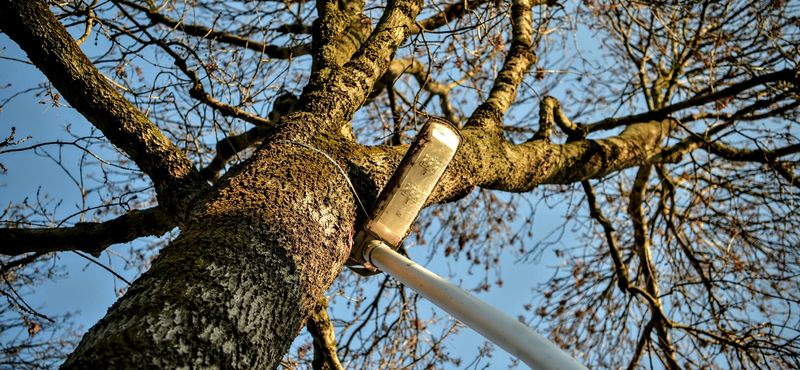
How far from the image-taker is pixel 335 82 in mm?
2010

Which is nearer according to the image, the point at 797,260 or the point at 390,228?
the point at 390,228

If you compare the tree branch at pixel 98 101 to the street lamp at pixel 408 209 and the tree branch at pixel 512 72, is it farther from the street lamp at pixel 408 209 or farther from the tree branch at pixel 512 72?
the tree branch at pixel 512 72

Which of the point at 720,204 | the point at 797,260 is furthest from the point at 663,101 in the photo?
the point at 797,260

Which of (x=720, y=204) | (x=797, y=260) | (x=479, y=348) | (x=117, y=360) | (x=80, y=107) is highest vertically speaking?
(x=720, y=204)

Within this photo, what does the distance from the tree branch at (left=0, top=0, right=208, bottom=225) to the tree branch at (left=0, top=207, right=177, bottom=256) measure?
23cm

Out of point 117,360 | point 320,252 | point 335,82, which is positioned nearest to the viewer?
point 117,360

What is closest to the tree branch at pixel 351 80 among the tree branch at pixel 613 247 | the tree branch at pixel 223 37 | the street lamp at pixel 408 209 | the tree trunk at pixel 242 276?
the tree trunk at pixel 242 276

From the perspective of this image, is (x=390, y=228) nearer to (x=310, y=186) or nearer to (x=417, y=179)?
(x=417, y=179)

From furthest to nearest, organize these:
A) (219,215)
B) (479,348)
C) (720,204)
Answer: (720,204), (479,348), (219,215)

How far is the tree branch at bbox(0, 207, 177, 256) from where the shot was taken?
6.34 ft

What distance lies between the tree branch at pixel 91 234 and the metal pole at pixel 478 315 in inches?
35.5

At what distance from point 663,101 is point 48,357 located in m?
5.27

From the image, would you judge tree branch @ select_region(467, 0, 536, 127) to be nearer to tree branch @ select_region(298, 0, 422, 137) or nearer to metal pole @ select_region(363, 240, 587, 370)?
tree branch @ select_region(298, 0, 422, 137)

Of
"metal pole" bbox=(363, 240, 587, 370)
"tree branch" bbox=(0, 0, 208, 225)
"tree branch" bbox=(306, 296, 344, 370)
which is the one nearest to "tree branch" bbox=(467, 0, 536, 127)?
"metal pole" bbox=(363, 240, 587, 370)
